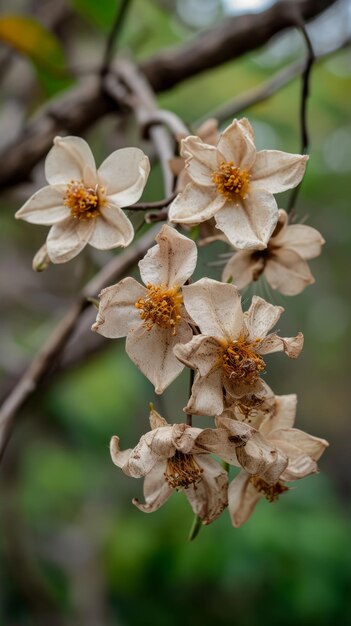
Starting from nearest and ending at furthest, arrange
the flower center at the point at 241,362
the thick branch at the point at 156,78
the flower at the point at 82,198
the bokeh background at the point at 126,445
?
1. the flower center at the point at 241,362
2. the flower at the point at 82,198
3. the thick branch at the point at 156,78
4. the bokeh background at the point at 126,445

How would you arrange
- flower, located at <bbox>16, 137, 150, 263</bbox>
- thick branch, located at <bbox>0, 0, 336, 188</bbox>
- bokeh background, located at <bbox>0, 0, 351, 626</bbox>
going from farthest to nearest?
1. bokeh background, located at <bbox>0, 0, 351, 626</bbox>
2. thick branch, located at <bbox>0, 0, 336, 188</bbox>
3. flower, located at <bbox>16, 137, 150, 263</bbox>

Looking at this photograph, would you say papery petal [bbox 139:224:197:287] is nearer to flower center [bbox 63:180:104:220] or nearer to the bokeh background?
flower center [bbox 63:180:104:220]

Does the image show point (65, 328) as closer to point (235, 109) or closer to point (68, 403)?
point (235, 109)

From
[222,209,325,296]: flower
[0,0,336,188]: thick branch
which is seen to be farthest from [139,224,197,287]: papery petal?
[0,0,336,188]: thick branch

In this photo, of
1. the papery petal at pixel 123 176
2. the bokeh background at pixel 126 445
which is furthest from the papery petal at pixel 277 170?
the bokeh background at pixel 126 445

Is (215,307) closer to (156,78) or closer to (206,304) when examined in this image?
(206,304)

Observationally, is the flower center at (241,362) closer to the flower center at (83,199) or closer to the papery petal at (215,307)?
the papery petal at (215,307)
